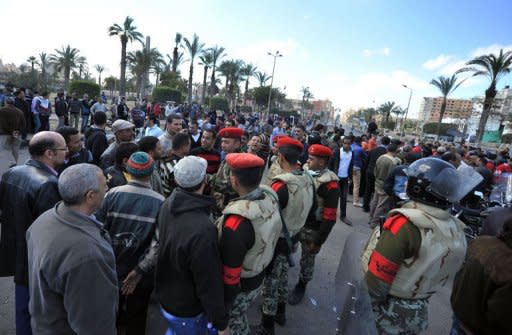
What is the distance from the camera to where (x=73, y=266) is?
4.91ft

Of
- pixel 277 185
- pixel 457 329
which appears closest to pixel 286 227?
pixel 277 185

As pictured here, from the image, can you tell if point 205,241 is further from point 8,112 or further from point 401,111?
point 401,111

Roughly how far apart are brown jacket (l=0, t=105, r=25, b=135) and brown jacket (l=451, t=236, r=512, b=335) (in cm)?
619

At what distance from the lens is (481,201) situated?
23.0 ft

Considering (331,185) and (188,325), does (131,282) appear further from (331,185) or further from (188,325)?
(331,185)

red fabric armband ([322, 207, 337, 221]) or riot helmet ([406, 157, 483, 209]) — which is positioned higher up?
riot helmet ([406, 157, 483, 209])

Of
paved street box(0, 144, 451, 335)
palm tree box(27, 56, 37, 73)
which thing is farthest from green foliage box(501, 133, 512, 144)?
palm tree box(27, 56, 37, 73)

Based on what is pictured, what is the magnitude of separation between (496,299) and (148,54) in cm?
4314

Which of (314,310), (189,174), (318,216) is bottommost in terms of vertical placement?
(314,310)

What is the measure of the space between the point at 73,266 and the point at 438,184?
2.21 metres

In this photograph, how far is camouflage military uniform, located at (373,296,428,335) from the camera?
2100 mm

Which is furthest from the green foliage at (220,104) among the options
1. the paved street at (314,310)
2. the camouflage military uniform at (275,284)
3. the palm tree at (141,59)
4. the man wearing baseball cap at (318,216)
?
the camouflage military uniform at (275,284)

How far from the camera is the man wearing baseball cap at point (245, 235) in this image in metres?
1.96

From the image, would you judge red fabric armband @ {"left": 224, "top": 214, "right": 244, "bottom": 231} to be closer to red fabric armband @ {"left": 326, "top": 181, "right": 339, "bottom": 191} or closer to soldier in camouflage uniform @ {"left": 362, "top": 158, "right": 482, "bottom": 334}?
soldier in camouflage uniform @ {"left": 362, "top": 158, "right": 482, "bottom": 334}
